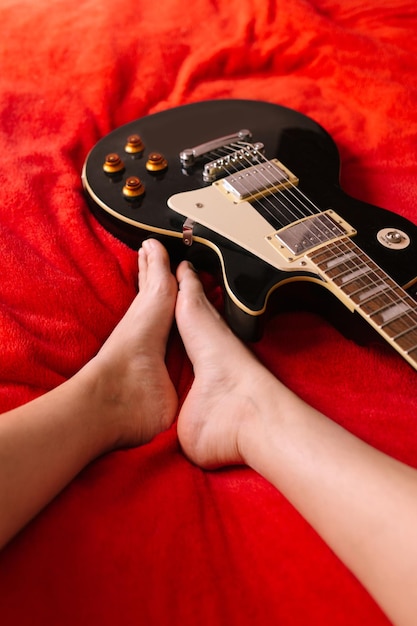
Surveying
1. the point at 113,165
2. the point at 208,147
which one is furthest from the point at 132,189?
the point at 208,147

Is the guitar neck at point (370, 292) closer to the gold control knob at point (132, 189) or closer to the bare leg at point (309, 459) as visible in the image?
the bare leg at point (309, 459)

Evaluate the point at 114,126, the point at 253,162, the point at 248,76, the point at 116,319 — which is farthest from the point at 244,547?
the point at 248,76

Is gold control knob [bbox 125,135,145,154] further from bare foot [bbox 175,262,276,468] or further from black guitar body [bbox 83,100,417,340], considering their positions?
bare foot [bbox 175,262,276,468]

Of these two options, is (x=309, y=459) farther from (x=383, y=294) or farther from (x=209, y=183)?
(x=209, y=183)

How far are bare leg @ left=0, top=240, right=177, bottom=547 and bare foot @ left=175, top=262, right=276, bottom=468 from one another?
38 mm

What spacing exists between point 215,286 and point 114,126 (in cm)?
45

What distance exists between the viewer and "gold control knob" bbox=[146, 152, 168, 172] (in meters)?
0.95

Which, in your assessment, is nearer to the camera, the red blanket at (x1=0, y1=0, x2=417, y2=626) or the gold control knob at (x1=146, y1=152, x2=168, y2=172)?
the red blanket at (x1=0, y1=0, x2=417, y2=626)

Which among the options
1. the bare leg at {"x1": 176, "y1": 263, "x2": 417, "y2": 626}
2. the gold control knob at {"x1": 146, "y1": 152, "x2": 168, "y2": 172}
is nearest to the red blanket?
the bare leg at {"x1": 176, "y1": 263, "x2": 417, "y2": 626}

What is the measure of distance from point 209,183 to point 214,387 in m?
0.39

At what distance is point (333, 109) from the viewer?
3.70 feet

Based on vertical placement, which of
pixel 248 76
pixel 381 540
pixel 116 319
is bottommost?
pixel 116 319

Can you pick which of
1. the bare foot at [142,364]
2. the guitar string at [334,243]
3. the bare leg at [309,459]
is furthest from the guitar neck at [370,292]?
the bare foot at [142,364]

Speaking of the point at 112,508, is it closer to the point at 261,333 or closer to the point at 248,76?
the point at 261,333
